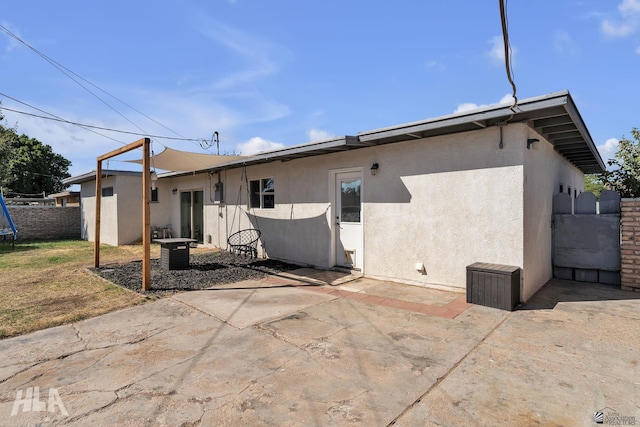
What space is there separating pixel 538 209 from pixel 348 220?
12.0 feet

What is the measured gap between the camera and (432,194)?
600cm

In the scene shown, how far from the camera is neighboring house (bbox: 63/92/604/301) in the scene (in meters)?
5.18

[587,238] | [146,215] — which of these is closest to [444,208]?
[587,238]

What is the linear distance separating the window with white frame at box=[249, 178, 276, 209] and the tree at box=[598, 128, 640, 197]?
13837 millimetres

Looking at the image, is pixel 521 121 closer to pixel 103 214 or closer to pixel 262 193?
pixel 262 193

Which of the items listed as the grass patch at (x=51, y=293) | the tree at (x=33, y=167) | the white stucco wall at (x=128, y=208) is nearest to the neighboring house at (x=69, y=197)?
the tree at (x=33, y=167)

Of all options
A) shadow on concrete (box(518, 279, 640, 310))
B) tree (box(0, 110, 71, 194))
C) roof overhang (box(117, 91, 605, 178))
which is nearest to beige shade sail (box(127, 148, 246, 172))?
roof overhang (box(117, 91, 605, 178))

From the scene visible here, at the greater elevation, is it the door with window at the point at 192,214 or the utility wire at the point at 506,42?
the utility wire at the point at 506,42

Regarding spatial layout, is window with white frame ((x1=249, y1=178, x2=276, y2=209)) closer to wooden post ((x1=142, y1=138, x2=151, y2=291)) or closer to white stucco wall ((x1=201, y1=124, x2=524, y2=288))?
white stucco wall ((x1=201, y1=124, x2=524, y2=288))

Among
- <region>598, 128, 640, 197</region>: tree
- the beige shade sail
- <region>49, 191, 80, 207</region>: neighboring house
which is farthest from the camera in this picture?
<region>49, 191, 80, 207</region>: neighboring house

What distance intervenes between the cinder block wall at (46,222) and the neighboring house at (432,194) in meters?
13.1

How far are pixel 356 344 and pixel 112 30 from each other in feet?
33.6

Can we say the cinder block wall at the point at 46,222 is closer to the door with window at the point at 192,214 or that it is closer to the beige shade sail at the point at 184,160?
the door with window at the point at 192,214

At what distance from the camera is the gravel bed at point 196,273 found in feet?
21.4
